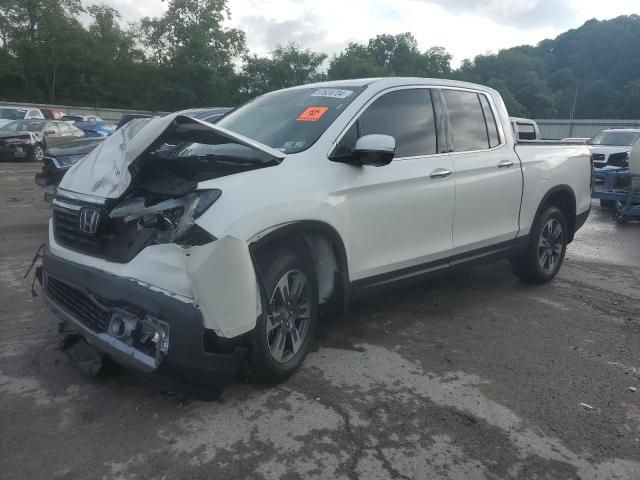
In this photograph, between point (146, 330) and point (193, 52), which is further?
point (193, 52)

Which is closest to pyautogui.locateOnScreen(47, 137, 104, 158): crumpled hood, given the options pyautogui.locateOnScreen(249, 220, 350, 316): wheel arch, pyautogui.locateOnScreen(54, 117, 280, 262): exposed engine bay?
pyautogui.locateOnScreen(54, 117, 280, 262): exposed engine bay

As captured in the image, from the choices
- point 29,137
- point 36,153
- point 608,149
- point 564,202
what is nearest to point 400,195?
point 564,202

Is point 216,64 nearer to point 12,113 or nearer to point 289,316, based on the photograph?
point 12,113

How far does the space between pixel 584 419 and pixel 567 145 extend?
3564mm

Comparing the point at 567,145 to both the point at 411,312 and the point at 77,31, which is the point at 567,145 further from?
the point at 77,31

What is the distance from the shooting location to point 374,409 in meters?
3.06

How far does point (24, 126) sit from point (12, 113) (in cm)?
653

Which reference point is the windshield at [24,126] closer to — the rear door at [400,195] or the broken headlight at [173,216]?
the rear door at [400,195]

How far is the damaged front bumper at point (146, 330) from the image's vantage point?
2574 millimetres

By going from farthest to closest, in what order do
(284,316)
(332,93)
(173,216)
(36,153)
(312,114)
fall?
(36,153) < (332,93) < (312,114) < (284,316) < (173,216)

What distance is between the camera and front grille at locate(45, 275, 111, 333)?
113 inches

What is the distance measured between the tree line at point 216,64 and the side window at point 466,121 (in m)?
48.7

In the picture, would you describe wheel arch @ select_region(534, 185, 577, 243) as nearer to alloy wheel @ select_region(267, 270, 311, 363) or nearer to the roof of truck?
the roof of truck

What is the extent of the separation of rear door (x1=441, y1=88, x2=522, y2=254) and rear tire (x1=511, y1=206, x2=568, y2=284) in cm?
44
